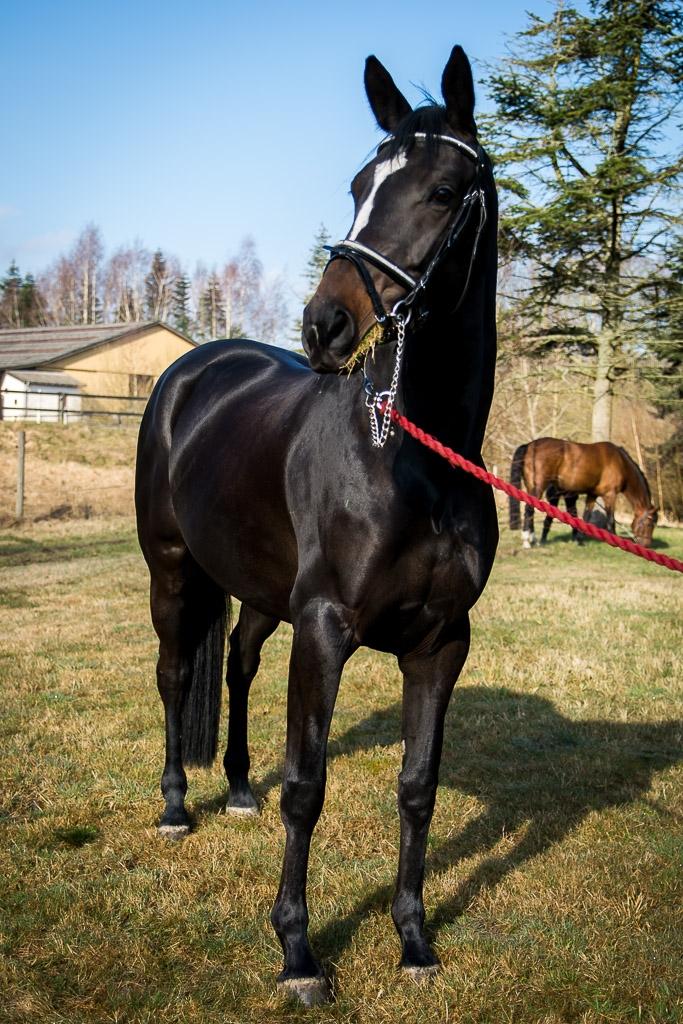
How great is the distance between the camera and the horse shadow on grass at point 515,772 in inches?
140

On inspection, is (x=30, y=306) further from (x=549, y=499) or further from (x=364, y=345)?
(x=364, y=345)

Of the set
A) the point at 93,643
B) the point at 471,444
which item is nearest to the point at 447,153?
the point at 471,444

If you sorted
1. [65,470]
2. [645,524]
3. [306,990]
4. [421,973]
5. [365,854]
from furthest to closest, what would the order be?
[65,470] → [645,524] → [365,854] → [421,973] → [306,990]

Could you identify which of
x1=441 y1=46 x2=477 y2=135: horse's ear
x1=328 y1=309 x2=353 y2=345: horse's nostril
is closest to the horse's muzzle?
x1=328 y1=309 x2=353 y2=345: horse's nostril

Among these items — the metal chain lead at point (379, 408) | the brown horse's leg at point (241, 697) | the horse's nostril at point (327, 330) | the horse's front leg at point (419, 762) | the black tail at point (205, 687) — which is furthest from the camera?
the black tail at point (205, 687)

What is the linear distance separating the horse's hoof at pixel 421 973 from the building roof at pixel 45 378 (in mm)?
41897

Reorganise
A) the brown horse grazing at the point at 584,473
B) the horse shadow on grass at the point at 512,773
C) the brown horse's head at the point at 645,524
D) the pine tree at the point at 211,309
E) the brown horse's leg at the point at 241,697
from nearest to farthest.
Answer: the horse shadow on grass at the point at 512,773
the brown horse's leg at the point at 241,697
the brown horse's head at the point at 645,524
the brown horse grazing at the point at 584,473
the pine tree at the point at 211,309

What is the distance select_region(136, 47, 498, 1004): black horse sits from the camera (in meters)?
2.28

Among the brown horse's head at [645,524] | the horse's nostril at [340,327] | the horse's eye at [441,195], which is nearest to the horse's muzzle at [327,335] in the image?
the horse's nostril at [340,327]

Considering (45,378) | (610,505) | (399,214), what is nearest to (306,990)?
(399,214)

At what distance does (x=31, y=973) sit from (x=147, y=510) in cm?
220

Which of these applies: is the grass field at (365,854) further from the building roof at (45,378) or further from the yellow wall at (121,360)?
the yellow wall at (121,360)

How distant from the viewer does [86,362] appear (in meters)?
44.8

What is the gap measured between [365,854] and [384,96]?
2.89 meters
